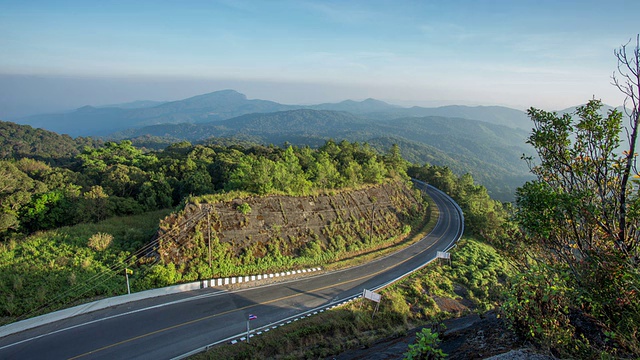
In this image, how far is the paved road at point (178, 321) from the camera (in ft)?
50.7

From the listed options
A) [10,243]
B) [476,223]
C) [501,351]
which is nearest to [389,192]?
[476,223]

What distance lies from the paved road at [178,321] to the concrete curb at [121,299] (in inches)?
13.1

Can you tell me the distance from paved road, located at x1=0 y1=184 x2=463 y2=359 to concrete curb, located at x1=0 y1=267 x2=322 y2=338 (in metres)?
0.33

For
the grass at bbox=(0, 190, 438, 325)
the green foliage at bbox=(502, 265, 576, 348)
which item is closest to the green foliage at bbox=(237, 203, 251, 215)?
the grass at bbox=(0, 190, 438, 325)

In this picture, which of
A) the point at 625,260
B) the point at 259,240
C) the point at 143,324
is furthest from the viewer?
the point at 259,240

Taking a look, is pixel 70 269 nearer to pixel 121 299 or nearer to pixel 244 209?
pixel 121 299

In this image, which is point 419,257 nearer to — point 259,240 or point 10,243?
point 259,240

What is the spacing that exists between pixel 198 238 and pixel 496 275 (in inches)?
1115

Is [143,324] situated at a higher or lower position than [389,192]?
lower

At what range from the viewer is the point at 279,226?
29312 mm

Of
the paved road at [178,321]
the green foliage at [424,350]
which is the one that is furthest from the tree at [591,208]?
the paved road at [178,321]

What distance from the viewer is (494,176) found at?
186375 millimetres

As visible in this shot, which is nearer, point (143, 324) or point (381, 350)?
point (381, 350)

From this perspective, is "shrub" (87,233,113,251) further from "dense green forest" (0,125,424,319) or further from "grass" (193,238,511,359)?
"grass" (193,238,511,359)
